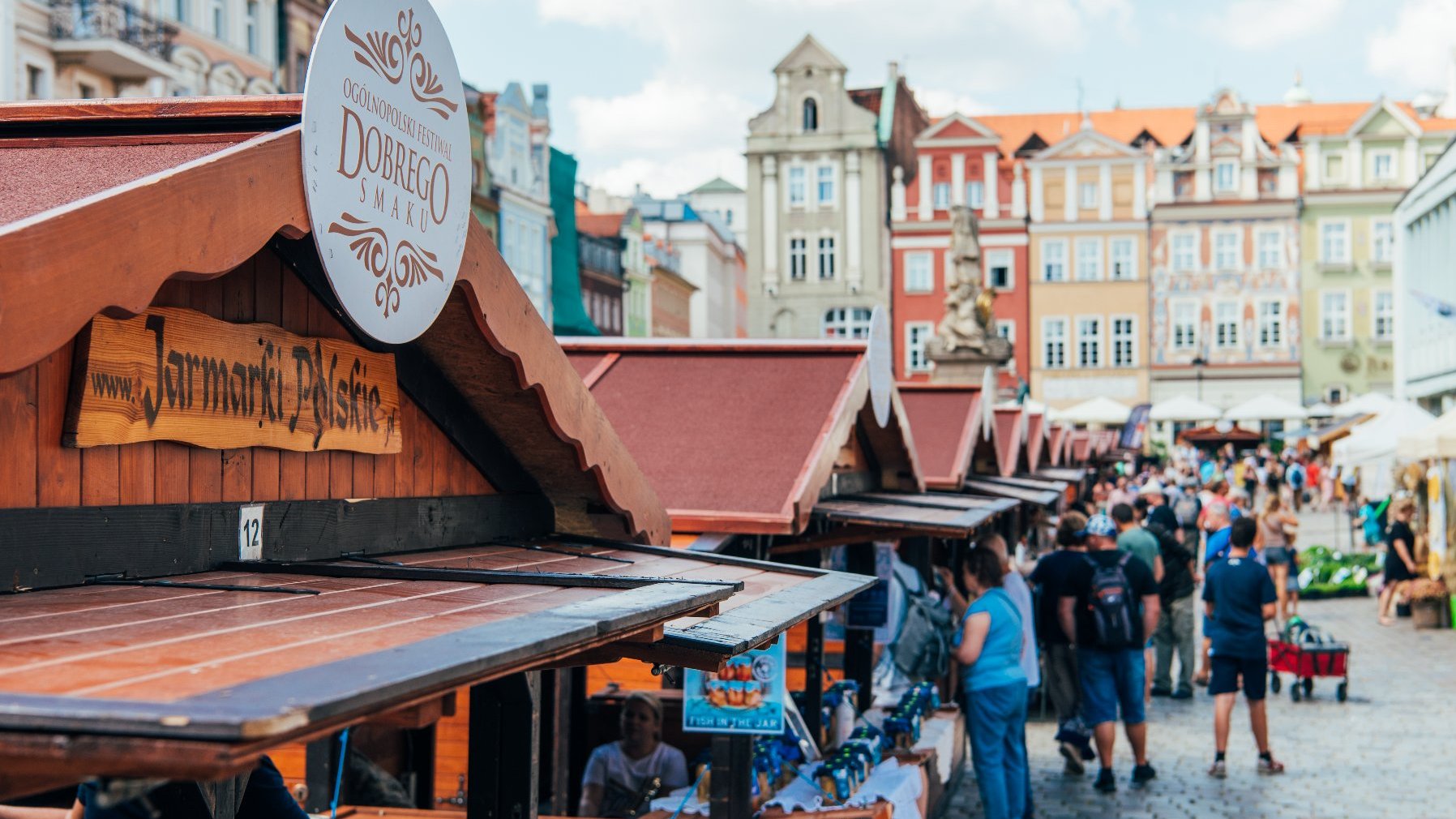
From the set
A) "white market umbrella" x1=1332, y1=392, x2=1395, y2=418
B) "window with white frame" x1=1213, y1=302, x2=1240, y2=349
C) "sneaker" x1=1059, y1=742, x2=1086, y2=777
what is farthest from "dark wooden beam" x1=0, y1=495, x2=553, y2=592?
"window with white frame" x1=1213, y1=302, x2=1240, y2=349

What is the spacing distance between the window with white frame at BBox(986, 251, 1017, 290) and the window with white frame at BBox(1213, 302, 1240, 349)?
289 inches

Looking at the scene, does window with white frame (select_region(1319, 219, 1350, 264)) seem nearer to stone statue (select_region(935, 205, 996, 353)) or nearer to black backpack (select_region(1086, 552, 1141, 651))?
stone statue (select_region(935, 205, 996, 353))

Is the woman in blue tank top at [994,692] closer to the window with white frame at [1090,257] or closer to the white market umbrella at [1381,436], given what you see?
the white market umbrella at [1381,436]

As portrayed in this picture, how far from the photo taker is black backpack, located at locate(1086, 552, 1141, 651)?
1008cm

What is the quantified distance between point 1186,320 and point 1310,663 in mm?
45850

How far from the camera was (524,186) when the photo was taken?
1989 inches

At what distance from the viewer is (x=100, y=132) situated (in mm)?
3348

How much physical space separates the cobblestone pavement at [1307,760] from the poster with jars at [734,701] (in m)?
3.79

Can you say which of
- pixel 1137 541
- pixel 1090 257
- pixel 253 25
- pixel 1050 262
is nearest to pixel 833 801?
pixel 1137 541

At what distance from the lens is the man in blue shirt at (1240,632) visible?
10.5 metres

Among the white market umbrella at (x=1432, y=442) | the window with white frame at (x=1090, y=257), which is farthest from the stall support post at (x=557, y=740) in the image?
the window with white frame at (x=1090, y=257)

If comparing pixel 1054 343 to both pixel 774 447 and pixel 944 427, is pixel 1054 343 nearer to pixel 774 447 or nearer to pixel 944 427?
pixel 944 427

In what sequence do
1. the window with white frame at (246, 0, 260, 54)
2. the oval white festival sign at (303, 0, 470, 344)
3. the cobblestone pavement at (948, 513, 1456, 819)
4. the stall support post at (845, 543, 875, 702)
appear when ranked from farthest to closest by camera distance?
the window with white frame at (246, 0, 260, 54)
the cobblestone pavement at (948, 513, 1456, 819)
the stall support post at (845, 543, 875, 702)
the oval white festival sign at (303, 0, 470, 344)

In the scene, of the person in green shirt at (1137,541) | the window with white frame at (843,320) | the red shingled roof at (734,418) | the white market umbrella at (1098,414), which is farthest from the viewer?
the window with white frame at (843,320)
